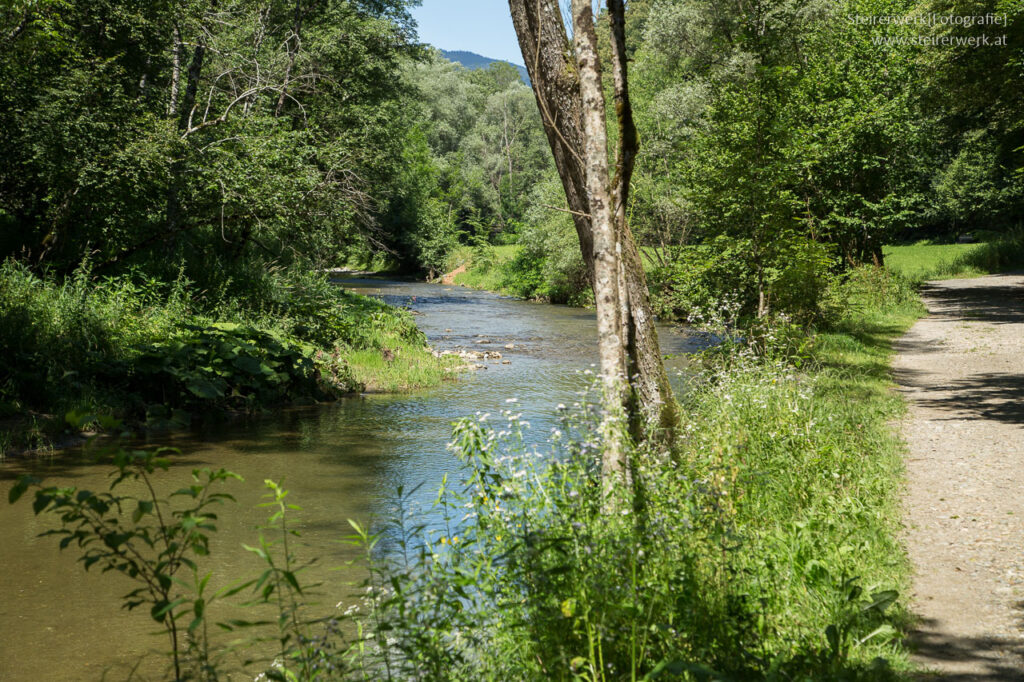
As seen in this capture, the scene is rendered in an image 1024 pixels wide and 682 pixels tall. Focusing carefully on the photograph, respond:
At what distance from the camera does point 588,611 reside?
3.07 metres

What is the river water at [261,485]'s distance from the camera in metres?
4.95

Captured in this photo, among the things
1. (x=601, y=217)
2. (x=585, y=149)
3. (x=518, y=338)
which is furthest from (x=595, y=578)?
(x=518, y=338)

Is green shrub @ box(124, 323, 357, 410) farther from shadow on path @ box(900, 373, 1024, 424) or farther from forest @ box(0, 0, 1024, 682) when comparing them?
shadow on path @ box(900, 373, 1024, 424)

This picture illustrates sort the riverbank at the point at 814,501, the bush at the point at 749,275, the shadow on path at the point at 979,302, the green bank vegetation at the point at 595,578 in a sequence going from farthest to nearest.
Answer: the shadow on path at the point at 979,302 → the bush at the point at 749,275 → the riverbank at the point at 814,501 → the green bank vegetation at the point at 595,578

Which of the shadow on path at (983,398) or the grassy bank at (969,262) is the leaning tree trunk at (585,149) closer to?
the shadow on path at (983,398)

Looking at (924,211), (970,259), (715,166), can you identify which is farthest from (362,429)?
(924,211)

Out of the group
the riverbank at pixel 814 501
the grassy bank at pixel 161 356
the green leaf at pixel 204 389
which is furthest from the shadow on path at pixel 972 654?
the green leaf at pixel 204 389

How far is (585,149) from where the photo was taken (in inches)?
218

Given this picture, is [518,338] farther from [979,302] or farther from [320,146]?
[979,302]

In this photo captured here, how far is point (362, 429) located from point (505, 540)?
8.14 m

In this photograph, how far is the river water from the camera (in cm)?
495

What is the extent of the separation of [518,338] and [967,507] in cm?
1672

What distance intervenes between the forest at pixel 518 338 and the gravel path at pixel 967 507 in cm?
20

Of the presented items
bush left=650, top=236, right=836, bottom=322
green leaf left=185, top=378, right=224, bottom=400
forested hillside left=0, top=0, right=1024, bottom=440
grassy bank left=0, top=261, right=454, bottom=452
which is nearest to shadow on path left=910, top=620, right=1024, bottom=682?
forested hillside left=0, top=0, right=1024, bottom=440
